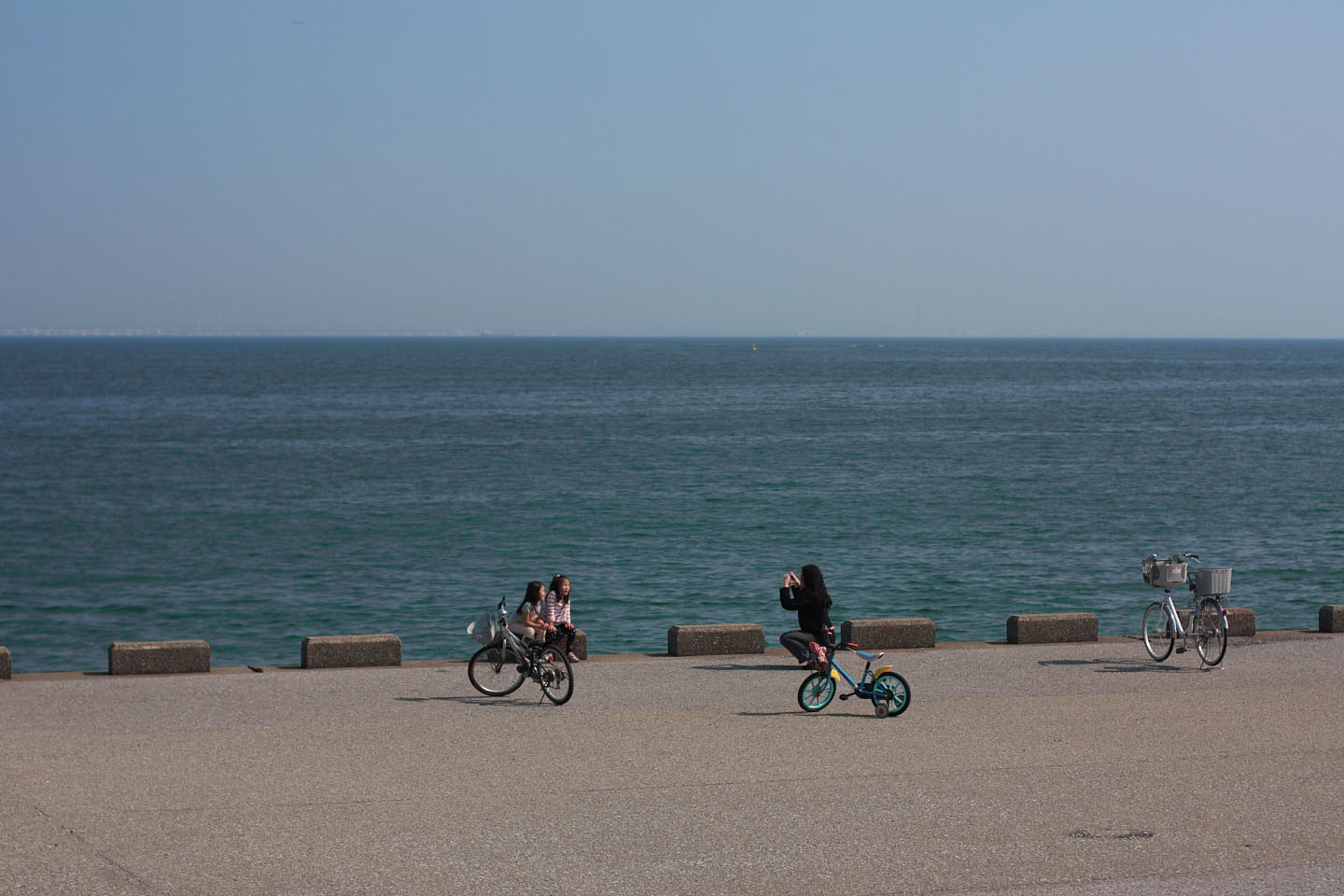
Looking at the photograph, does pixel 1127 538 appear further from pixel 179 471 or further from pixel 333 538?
pixel 179 471

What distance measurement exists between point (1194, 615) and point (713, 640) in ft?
17.7

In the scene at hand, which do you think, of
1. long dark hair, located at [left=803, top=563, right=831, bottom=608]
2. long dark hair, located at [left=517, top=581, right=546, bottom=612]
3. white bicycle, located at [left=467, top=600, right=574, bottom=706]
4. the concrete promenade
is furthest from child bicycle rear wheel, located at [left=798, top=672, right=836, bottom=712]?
long dark hair, located at [left=517, top=581, right=546, bottom=612]

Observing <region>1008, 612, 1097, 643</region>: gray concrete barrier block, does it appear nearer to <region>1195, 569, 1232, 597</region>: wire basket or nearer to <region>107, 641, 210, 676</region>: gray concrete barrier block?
<region>1195, 569, 1232, 597</region>: wire basket

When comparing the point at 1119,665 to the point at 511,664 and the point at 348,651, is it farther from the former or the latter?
the point at 348,651

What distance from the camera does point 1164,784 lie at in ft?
35.6

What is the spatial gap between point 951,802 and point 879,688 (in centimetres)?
297

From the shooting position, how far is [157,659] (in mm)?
15188

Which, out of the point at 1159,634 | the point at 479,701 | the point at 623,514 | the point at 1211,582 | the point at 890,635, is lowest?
the point at 623,514

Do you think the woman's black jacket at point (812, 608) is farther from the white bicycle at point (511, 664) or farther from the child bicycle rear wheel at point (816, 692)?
the white bicycle at point (511, 664)

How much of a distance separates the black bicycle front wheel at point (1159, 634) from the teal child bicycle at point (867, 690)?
4.11 metres

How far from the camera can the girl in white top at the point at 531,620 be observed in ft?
46.9

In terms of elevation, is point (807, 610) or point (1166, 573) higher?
point (1166, 573)

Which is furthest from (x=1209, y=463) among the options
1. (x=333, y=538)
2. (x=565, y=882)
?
(x=565, y=882)

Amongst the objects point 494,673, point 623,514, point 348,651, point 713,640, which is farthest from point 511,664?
point 623,514
